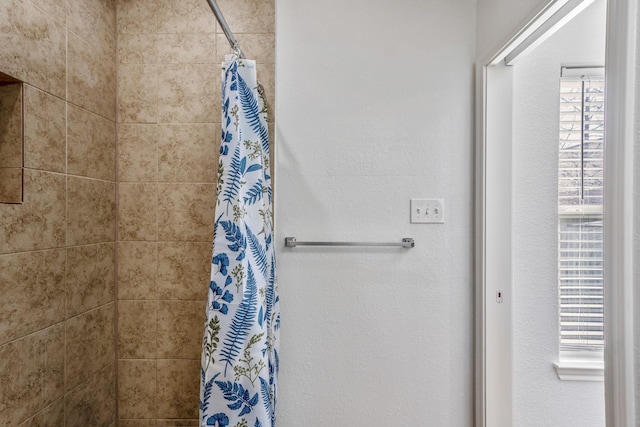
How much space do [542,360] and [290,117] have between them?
1.56 meters

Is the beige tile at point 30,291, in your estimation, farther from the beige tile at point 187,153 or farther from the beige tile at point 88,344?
the beige tile at point 187,153

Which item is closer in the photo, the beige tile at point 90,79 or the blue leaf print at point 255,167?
the blue leaf print at point 255,167

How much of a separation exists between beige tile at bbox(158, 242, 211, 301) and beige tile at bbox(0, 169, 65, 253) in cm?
43

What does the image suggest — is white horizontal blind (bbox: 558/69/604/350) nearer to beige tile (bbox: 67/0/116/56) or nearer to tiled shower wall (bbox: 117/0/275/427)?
tiled shower wall (bbox: 117/0/275/427)

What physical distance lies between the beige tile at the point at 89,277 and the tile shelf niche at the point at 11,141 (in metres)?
0.32

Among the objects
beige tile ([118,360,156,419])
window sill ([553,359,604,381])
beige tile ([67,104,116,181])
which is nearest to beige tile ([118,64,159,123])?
beige tile ([67,104,116,181])

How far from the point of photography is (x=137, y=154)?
67.7 inches

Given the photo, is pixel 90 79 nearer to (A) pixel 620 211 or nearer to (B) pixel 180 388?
(B) pixel 180 388

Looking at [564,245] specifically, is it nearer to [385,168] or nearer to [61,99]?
[385,168]

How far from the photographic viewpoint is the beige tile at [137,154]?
172 centimetres

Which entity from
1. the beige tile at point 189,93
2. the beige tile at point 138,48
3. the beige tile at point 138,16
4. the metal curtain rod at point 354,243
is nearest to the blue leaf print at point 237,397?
the metal curtain rod at point 354,243

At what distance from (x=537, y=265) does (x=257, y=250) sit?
124 centimetres

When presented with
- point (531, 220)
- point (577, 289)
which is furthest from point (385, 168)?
point (577, 289)

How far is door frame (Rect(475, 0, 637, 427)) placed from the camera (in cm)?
74
